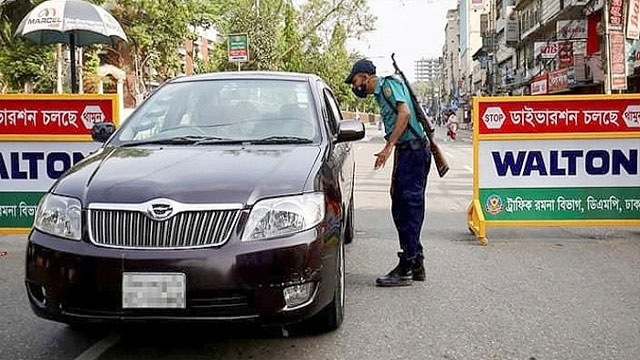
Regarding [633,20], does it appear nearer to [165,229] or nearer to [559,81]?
[559,81]

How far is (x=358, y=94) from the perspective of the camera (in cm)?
577

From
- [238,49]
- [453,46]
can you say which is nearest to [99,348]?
[238,49]

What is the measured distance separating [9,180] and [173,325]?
4.94 meters

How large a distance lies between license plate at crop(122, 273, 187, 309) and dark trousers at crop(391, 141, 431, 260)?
2.54 metres

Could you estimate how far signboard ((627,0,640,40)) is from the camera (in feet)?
61.7

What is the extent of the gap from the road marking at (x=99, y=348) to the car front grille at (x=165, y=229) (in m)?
0.83

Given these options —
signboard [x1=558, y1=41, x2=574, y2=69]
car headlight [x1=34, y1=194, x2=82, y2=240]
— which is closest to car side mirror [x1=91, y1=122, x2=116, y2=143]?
car headlight [x1=34, y1=194, x2=82, y2=240]

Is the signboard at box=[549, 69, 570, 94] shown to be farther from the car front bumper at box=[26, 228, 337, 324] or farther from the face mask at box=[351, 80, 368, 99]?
the car front bumper at box=[26, 228, 337, 324]

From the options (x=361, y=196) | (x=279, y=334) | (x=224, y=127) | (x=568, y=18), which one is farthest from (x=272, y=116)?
(x=568, y=18)

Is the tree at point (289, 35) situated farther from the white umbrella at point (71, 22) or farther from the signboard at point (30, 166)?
the signboard at point (30, 166)

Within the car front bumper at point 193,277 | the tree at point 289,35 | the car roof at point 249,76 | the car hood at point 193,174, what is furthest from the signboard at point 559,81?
the car front bumper at point 193,277

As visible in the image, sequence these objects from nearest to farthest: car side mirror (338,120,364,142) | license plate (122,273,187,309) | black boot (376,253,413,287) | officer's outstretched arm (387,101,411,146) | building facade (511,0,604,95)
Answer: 1. license plate (122,273,187,309)
2. car side mirror (338,120,364,142)
3. officer's outstretched arm (387,101,411,146)
4. black boot (376,253,413,287)
5. building facade (511,0,604,95)

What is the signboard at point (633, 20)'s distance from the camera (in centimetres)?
1880

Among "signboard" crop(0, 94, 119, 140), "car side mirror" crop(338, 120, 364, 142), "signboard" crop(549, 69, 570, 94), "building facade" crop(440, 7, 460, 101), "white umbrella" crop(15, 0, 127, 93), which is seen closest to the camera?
"car side mirror" crop(338, 120, 364, 142)
